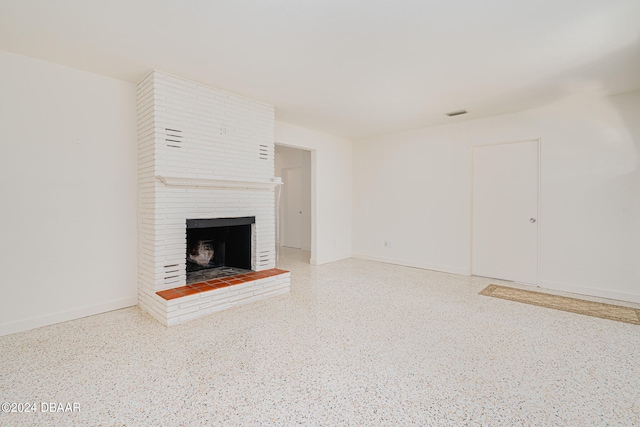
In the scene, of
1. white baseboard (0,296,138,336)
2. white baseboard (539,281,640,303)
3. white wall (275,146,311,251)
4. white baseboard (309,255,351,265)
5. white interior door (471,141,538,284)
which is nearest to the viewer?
white baseboard (0,296,138,336)

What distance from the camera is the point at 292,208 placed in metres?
7.92

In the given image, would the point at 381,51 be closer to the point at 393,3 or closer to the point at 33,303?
the point at 393,3

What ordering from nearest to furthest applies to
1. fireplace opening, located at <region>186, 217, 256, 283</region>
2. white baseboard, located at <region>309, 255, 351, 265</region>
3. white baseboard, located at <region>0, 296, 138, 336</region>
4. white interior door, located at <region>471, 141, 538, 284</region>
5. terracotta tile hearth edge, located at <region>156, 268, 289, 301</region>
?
1. white baseboard, located at <region>0, 296, 138, 336</region>
2. terracotta tile hearth edge, located at <region>156, 268, 289, 301</region>
3. fireplace opening, located at <region>186, 217, 256, 283</region>
4. white interior door, located at <region>471, 141, 538, 284</region>
5. white baseboard, located at <region>309, 255, 351, 265</region>

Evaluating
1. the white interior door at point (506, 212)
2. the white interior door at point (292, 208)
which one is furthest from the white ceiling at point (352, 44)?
the white interior door at point (292, 208)

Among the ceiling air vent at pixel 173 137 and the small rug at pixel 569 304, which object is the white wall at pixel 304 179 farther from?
the small rug at pixel 569 304

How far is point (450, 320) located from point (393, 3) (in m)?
2.79

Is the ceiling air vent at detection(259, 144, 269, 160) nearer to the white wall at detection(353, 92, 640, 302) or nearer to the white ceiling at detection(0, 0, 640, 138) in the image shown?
the white ceiling at detection(0, 0, 640, 138)

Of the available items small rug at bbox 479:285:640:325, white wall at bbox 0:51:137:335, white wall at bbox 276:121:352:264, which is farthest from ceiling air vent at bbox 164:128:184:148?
small rug at bbox 479:285:640:325

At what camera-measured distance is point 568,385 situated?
6.36 ft

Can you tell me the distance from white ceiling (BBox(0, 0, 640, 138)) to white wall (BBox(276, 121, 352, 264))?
1718 mm

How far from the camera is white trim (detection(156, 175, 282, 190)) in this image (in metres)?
3.12

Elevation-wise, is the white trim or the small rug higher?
the white trim

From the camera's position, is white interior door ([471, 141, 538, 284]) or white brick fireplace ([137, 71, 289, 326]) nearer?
white brick fireplace ([137, 71, 289, 326])

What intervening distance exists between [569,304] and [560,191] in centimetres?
150
